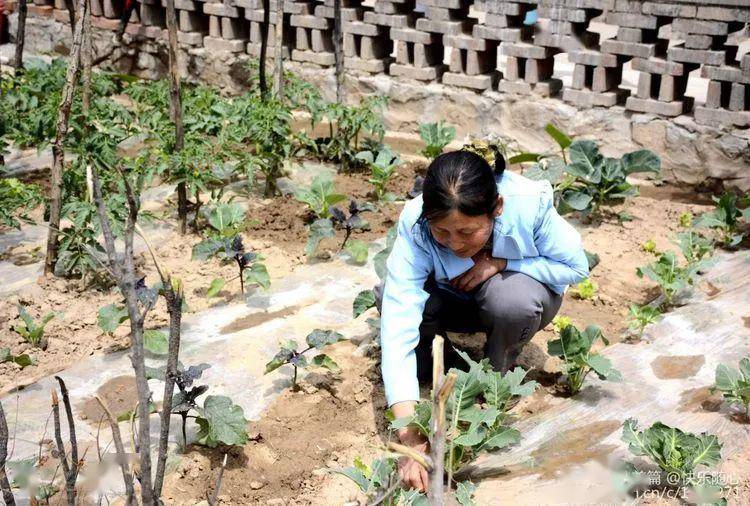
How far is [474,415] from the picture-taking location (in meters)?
2.89

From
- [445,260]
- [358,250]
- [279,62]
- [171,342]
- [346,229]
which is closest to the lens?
[171,342]

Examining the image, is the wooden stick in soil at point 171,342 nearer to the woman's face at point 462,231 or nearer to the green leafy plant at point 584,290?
the woman's face at point 462,231

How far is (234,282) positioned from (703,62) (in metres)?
3.02

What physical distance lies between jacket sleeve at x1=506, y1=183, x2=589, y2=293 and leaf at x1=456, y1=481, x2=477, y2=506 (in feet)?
2.65

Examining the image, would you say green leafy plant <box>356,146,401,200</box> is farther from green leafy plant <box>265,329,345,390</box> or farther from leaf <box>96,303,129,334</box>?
leaf <box>96,303,129,334</box>

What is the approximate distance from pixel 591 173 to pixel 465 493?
280 cm

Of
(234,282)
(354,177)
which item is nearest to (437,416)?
(234,282)

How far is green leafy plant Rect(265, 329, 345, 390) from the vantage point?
3.39 metres

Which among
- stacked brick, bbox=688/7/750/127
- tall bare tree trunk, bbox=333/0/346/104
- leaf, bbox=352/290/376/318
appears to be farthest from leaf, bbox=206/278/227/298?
stacked brick, bbox=688/7/750/127

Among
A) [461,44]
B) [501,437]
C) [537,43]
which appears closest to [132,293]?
[501,437]

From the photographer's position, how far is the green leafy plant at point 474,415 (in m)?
2.80

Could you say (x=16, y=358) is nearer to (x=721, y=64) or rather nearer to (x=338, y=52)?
(x=338, y=52)

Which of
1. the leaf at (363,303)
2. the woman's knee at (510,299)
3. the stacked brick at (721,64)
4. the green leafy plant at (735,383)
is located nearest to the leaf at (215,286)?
the leaf at (363,303)

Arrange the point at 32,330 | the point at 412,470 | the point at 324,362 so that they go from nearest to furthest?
1. the point at 412,470
2. the point at 324,362
3. the point at 32,330
